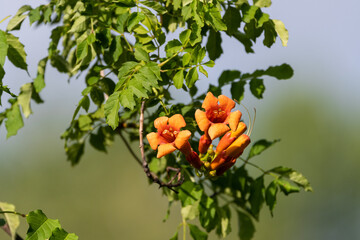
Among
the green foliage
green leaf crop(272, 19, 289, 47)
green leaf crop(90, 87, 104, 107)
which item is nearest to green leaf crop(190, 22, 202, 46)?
the green foliage

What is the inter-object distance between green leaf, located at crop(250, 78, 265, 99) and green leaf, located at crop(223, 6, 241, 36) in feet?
1.49

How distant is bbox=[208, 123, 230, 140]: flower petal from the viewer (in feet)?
7.70

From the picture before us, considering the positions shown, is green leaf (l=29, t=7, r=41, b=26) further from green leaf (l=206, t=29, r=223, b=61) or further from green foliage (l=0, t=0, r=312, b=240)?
green leaf (l=206, t=29, r=223, b=61)

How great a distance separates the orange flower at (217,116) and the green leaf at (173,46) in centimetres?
27

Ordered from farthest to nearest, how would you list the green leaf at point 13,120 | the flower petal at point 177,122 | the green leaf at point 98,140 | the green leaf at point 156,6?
the green leaf at point 98,140 < the green leaf at point 13,120 < the green leaf at point 156,6 < the flower petal at point 177,122

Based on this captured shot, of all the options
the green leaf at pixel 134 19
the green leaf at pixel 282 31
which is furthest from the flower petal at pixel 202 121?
the green leaf at pixel 282 31

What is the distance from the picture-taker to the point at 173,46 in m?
2.52

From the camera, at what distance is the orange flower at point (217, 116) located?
2.36m

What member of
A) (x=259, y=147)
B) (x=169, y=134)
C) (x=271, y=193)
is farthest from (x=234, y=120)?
(x=259, y=147)

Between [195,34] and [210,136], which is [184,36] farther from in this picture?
[210,136]

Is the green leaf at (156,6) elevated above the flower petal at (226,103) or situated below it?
above

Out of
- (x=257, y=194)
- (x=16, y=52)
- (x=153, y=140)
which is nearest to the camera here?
(x=153, y=140)

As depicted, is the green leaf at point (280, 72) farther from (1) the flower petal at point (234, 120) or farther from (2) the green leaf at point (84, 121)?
(2) the green leaf at point (84, 121)

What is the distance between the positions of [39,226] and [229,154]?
3.16 ft
